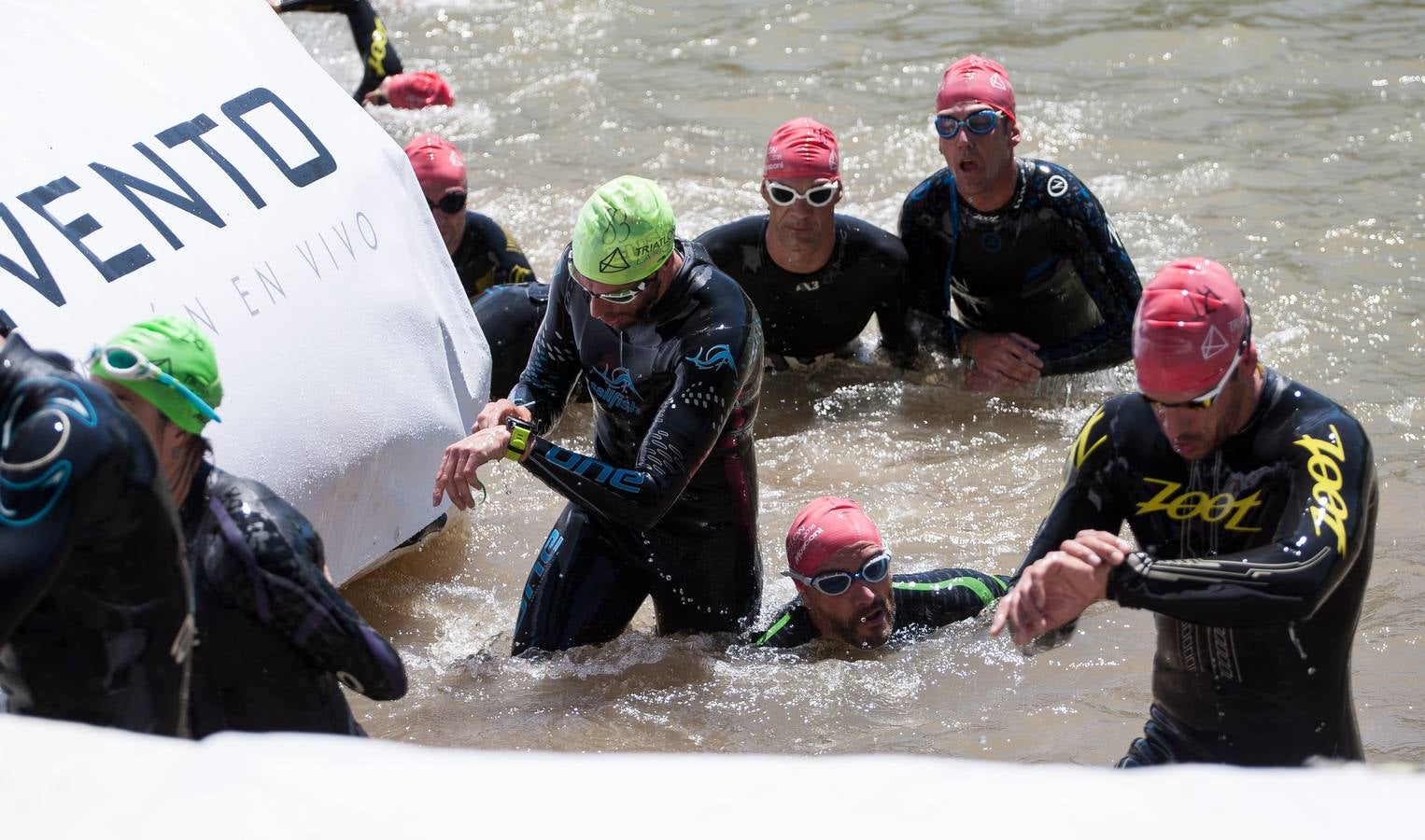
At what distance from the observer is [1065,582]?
3.00 m

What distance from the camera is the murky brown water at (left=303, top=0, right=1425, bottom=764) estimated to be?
468 centimetres

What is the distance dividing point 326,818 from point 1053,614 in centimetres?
162

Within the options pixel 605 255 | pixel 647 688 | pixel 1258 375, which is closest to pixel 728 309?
pixel 605 255

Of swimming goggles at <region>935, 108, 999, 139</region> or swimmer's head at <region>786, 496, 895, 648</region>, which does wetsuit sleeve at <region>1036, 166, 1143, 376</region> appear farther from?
swimmer's head at <region>786, 496, 895, 648</region>

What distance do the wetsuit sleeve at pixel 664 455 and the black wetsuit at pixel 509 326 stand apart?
8.11 ft

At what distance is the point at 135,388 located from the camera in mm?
3039

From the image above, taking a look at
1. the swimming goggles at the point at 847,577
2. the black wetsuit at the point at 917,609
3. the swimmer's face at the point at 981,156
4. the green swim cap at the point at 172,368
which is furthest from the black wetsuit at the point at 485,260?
the green swim cap at the point at 172,368

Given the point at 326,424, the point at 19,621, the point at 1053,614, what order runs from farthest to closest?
the point at 326,424 → the point at 1053,614 → the point at 19,621

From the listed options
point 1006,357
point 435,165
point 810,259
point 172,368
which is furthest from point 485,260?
point 172,368

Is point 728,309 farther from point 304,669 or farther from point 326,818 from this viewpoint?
point 326,818

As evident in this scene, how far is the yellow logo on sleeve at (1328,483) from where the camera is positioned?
2.98 metres

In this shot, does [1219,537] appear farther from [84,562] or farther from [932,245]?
[932,245]

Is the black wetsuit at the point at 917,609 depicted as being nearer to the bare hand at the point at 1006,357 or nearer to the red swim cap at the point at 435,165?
the bare hand at the point at 1006,357

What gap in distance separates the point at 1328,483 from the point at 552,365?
2.52 m
